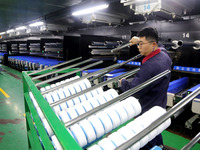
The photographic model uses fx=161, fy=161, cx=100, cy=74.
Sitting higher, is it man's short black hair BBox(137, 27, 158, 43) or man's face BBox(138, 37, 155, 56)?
man's short black hair BBox(137, 27, 158, 43)

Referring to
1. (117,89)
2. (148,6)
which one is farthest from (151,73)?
(148,6)

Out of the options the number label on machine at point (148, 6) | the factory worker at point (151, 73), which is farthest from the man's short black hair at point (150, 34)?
the number label on machine at point (148, 6)

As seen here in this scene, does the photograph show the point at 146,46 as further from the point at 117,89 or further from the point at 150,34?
the point at 117,89

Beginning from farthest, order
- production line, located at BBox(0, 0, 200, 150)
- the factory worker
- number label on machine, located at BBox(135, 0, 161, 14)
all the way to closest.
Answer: number label on machine, located at BBox(135, 0, 161, 14) < the factory worker < production line, located at BBox(0, 0, 200, 150)

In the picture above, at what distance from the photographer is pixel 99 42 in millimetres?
5055

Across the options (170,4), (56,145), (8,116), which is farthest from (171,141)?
(8,116)

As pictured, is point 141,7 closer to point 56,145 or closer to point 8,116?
point 56,145

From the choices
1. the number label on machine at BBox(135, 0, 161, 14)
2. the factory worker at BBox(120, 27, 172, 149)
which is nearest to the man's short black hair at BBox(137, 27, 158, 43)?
the factory worker at BBox(120, 27, 172, 149)

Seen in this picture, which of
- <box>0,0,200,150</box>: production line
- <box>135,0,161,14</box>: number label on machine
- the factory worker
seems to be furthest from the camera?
<box>135,0,161,14</box>: number label on machine

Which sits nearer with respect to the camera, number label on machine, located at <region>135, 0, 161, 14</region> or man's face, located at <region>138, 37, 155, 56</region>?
man's face, located at <region>138, 37, 155, 56</region>

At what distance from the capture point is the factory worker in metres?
1.57

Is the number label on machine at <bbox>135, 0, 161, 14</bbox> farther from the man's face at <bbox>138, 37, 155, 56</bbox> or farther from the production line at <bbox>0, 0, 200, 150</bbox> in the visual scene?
the man's face at <bbox>138, 37, 155, 56</bbox>

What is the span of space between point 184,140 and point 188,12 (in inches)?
108

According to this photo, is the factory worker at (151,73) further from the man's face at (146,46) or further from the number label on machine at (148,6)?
the number label on machine at (148,6)
